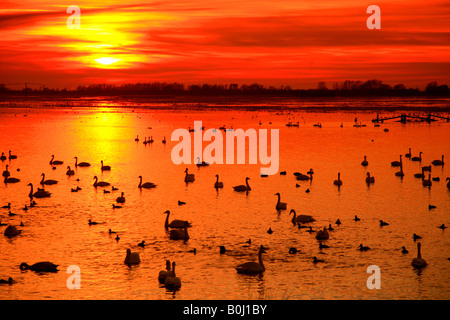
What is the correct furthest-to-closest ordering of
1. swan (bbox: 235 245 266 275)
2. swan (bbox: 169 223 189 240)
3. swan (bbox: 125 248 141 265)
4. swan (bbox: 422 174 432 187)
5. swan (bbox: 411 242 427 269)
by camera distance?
swan (bbox: 422 174 432 187)
swan (bbox: 169 223 189 240)
swan (bbox: 125 248 141 265)
swan (bbox: 411 242 427 269)
swan (bbox: 235 245 266 275)

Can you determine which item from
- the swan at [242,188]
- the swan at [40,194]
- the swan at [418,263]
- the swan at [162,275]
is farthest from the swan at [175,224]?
the swan at [418,263]

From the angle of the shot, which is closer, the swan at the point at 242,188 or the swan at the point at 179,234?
the swan at the point at 179,234

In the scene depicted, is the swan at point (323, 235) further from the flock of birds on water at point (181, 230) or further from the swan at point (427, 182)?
the swan at point (427, 182)

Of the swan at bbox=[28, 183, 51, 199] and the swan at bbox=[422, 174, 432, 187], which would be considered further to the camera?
the swan at bbox=[422, 174, 432, 187]

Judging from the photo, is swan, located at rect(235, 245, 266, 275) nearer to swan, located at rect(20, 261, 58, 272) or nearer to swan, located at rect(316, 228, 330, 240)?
swan, located at rect(316, 228, 330, 240)

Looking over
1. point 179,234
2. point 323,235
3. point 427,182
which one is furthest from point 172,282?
point 427,182

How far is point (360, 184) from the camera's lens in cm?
3728

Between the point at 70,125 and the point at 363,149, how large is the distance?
151ft

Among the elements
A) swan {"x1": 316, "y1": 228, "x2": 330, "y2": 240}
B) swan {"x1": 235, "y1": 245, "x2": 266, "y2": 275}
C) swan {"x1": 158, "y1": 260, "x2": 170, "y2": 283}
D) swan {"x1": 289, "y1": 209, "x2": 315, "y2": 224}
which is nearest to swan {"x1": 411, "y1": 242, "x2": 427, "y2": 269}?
swan {"x1": 316, "y1": 228, "x2": 330, "y2": 240}

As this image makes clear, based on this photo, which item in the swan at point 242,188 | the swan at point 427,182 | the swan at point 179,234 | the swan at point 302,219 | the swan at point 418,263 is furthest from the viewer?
the swan at point 427,182
